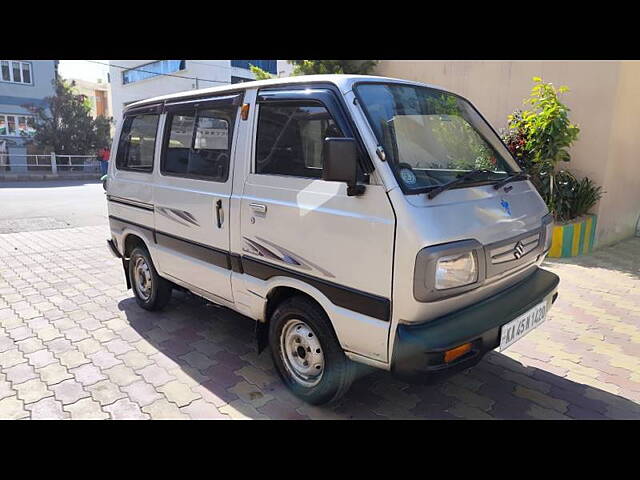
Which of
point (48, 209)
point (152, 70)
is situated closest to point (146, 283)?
point (48, 209)

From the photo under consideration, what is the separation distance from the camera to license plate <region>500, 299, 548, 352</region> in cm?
257

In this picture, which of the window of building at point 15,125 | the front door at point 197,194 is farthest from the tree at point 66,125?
the front door at point 197,194

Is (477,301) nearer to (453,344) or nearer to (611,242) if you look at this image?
(453,344)

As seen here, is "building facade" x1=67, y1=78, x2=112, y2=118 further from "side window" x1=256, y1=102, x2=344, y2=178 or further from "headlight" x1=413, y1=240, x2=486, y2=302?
"headlight" x1=413, y1=240, x2=486, y2=302

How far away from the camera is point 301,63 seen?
930cm

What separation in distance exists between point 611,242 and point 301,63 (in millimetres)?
6914

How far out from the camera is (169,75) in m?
29.4

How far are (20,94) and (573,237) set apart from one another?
29.4m

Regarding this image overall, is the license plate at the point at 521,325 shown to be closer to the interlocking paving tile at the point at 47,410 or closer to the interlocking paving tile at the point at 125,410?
the interlocking paving tile at the point at 125,410

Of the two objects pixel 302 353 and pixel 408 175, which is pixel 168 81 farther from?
pixel 408 175

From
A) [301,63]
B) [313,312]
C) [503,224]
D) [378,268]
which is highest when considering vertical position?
[301,63]

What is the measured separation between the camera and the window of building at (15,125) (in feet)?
80.5

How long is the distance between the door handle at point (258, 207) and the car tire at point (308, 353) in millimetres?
631

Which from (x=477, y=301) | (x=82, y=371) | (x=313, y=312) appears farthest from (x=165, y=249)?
(x=477, y=301)
